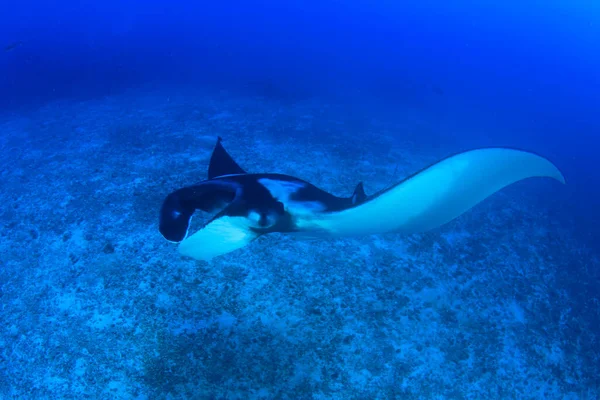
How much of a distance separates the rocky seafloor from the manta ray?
1.19m

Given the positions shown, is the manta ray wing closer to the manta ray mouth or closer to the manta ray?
the manta ray

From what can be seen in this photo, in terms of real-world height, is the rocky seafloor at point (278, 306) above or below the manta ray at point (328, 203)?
below

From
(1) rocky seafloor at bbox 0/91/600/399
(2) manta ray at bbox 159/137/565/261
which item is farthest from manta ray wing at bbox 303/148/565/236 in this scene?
(1) rocky seafloor at bbox 0/91/600/399

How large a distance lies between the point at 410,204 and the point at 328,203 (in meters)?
0.58

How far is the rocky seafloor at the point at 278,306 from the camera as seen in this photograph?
9.37 feet

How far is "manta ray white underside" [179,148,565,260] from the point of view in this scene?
6.80 ft

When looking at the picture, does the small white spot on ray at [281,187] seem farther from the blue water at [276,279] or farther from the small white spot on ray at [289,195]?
the blue water at [276,279]

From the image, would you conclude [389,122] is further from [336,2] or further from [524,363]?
[336,2]

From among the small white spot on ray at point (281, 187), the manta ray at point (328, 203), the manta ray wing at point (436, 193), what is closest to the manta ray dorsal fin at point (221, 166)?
the manta ray at point (328, 203)

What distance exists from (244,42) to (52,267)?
2982 cm

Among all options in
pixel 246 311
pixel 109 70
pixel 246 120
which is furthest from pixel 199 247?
pixel 109 70

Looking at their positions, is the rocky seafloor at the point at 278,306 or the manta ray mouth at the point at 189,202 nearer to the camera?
the manta ray mouth at the point at 189,202

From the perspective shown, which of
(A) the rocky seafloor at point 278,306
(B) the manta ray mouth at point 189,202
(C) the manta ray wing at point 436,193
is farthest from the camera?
(A) the rocky seafloor at point 278,306

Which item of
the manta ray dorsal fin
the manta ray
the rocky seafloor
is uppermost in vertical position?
the manta ray
